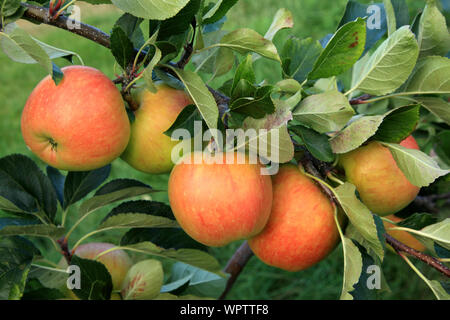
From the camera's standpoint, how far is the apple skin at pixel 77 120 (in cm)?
66

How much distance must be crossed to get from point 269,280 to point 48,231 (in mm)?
1075

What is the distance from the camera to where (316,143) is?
2.19 ft

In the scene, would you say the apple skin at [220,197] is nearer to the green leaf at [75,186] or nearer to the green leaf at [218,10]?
the green leaf at [218,10]

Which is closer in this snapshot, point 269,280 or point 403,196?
point 403,196

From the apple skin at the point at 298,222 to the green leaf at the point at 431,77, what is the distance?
207 millimetres

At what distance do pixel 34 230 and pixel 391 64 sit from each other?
21.2 inches

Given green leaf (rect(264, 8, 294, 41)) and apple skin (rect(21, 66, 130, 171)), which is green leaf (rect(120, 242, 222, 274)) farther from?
green leaf (rect(264, 8, 294, 41))

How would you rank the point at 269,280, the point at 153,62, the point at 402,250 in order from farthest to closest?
the point at 269,280, the point at 402,250, the point at 153,62

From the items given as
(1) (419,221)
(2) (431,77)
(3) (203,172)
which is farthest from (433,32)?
(3) (203,172)

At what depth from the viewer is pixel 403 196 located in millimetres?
722

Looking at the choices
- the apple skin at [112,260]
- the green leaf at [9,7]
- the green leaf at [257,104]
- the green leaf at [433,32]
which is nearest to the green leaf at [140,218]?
the apple skin at [112,260]
